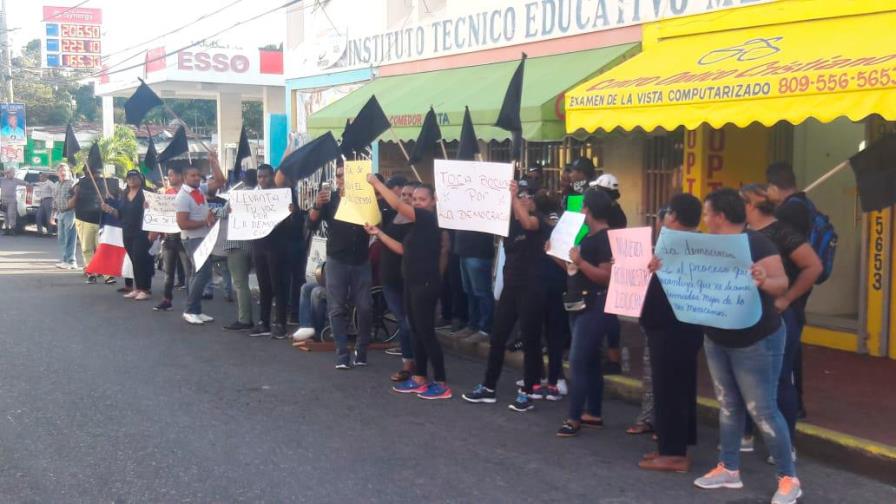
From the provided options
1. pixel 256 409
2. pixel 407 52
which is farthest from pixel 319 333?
pixel 407 52

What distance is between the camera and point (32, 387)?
794 cm

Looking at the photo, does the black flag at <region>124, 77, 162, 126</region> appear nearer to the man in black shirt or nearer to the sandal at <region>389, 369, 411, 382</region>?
the man in black shirt

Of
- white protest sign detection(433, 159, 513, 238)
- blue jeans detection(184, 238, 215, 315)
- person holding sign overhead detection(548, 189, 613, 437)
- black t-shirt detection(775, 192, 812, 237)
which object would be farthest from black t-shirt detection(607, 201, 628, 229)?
blue jeans detection(184, 238, 215, 315)

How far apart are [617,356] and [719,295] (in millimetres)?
3125

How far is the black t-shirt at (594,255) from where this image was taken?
20.9 ft

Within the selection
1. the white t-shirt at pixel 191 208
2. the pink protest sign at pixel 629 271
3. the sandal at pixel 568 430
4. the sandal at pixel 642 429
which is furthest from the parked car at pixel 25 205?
the pink protest sign at pixel 629 271

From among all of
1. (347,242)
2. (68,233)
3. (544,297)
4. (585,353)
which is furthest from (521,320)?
(68,233)

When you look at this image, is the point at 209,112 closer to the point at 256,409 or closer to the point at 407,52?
the point at 407,52

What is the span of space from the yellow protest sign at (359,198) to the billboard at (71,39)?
36.0 m

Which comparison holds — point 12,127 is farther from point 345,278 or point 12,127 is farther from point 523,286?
point 523,286

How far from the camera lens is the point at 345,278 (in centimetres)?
877

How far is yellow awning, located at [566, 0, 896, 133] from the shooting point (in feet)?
22.0

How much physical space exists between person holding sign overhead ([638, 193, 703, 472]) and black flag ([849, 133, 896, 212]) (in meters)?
1.66

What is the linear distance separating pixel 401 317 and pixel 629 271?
285 centimetres
